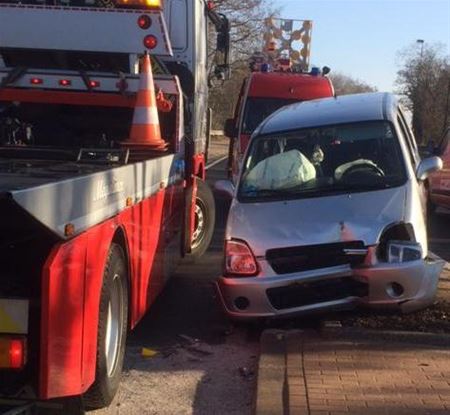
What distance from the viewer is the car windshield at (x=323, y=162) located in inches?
264

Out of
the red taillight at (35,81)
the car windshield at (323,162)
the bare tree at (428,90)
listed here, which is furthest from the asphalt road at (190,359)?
the bare tree at (428,90)

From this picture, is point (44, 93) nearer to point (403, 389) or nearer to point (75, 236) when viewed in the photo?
point (75, 236)

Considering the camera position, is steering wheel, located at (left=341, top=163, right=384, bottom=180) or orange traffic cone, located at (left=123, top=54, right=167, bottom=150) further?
orange traffic cone, located at (left=123, top=54, right=167, bottom=150)

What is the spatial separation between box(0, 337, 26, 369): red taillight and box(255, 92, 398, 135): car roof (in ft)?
13.5

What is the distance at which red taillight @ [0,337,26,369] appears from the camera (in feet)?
12.3

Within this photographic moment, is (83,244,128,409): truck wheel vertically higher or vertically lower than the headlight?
lower

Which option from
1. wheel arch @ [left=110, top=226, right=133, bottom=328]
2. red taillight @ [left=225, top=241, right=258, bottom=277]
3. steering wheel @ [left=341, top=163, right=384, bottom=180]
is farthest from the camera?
steering wheel @ [left=341, top=163, right=384, bottom=180]

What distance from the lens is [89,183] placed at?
4137 mm

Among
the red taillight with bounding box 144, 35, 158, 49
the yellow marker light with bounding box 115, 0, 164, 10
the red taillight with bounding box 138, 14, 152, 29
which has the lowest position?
the red taillight with bounding box 144, 35, 158, 49

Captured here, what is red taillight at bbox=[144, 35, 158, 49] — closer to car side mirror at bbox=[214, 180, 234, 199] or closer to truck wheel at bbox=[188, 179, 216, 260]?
car side mirror at bbox=[214, 180, 234, 199]

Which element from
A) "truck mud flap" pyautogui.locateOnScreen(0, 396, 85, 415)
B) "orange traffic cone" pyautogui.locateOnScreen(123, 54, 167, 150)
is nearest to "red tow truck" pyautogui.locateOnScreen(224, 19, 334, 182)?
"orange traffic cone" pyautogui.locateOnScreen(123, 54, 167, 150)

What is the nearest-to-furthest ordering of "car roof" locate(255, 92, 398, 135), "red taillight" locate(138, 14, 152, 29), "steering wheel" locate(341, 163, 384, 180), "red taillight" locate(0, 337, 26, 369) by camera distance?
1. "red taillight" locate(0, 337, 26, 369)
2. "steering wheel" locate(341, 163, 384, 180)
3. "car roof" locate(255, 92, 398, 135)
4. "red taillight" locate(138, 14, 152, 29)

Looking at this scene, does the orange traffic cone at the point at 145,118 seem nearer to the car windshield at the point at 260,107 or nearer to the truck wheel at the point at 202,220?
the truck wheel at the point at 202,220

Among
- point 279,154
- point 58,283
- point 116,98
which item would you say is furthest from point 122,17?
point 58,283
